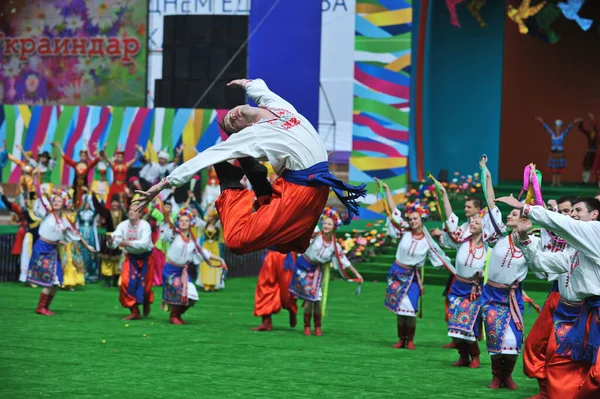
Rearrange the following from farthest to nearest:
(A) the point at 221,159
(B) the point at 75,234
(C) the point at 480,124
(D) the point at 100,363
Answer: (C) the point at 480,124, (B) the point at 75,234, (D) the point at 100,363, (A) the point at 221,159

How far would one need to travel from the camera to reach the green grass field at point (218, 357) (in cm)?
834

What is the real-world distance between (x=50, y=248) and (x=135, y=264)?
1.00 meters

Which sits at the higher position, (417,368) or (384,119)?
(384,119)

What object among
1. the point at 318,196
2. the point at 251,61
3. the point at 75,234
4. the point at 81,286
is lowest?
the point at 81,286

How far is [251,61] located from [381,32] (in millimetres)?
2512

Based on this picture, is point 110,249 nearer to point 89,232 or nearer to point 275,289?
point 89,232

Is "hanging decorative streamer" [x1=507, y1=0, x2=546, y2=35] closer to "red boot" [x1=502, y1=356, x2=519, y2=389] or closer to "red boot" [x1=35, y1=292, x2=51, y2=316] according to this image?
"red boot" [x1=35, y1=292, x2=51, y2=316]

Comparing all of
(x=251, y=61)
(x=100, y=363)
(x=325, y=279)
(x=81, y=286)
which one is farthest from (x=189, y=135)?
(x=100, y=363)

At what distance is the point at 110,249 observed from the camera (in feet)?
49.9

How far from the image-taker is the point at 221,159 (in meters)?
5.77

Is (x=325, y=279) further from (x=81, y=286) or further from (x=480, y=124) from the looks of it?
(x=480, y=124)

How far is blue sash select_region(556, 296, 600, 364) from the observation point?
6660 millimetres

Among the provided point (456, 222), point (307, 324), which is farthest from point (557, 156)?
point (456, 222)

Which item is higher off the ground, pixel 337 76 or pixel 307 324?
pixel 337 76
